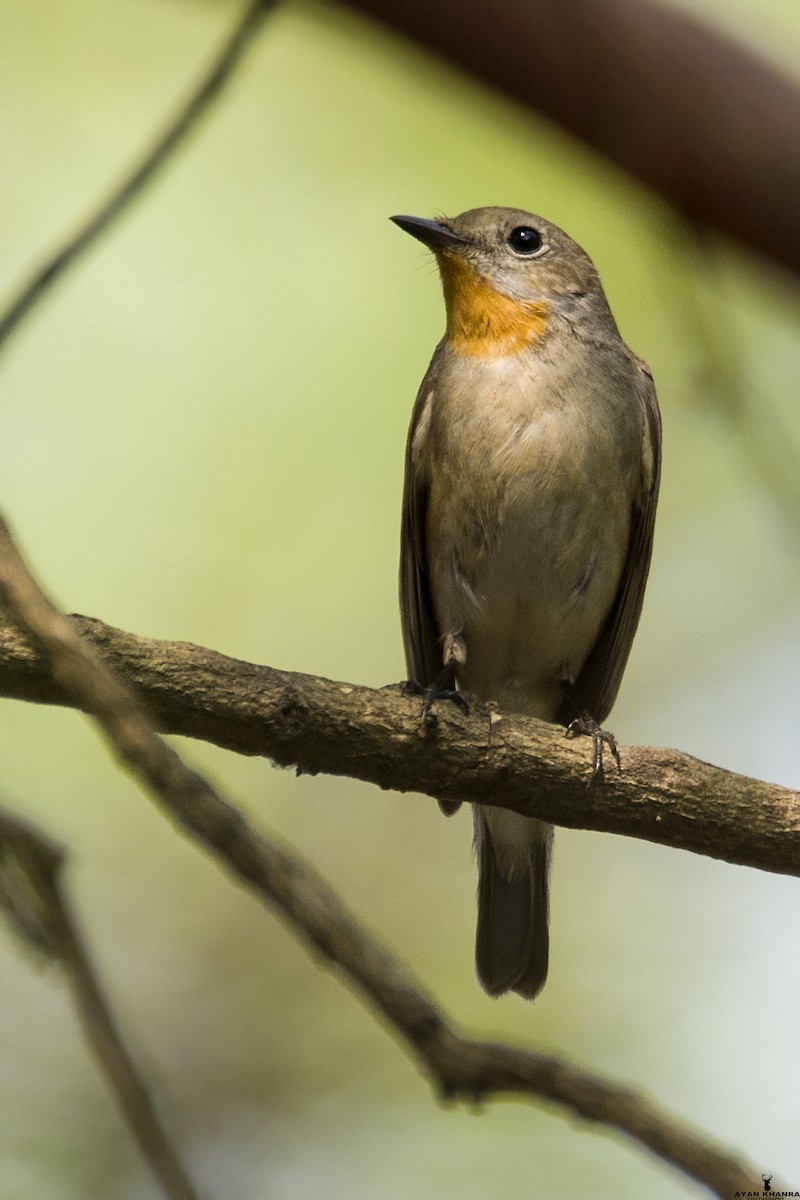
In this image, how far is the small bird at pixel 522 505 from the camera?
16.7 feet

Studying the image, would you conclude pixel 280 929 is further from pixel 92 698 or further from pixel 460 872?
pixel 92 698

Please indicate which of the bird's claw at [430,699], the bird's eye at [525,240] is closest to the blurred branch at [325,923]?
the bird's claw at [430,699]

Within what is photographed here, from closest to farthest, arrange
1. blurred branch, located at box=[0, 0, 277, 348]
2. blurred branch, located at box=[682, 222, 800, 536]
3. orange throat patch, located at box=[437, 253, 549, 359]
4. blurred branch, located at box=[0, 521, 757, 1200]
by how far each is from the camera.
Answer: blurred branch, located at box=[0, 521, 757, 1200], blurred branch, located at box=[0, 0, 277, 348], blurred branch, located at box=[682, 222, 800, 536], orange throat patch, located at box=[437, 253, 549, 359]

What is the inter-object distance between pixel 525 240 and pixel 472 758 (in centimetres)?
262

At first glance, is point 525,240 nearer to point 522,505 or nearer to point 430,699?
point 522,505

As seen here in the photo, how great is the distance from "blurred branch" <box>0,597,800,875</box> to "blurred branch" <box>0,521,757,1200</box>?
481 millimetres

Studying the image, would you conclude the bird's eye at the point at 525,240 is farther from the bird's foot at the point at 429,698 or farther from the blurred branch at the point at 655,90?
the bird's foot at the point at 429,698

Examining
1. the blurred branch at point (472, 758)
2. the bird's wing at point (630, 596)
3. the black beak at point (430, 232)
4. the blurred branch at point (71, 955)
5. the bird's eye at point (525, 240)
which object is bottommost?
the blurred branch at point (71, 955)

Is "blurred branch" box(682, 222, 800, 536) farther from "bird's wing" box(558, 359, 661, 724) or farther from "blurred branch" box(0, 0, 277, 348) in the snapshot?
"blurred branch" box(0, 0, 277, 348)

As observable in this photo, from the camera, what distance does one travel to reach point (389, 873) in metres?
7.25

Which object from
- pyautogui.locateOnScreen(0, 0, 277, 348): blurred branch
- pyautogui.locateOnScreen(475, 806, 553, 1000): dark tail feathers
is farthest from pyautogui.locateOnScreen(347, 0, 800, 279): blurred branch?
pyautogui.locateOnScreen(475, 806, 553, 1000): dark tail feathers

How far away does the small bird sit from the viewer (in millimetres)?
5086

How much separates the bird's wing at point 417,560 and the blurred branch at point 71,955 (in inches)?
105

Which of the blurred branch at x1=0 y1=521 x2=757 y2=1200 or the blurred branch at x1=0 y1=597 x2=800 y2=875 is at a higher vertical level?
the blurred branch at x1=0 y1=597 x2=800 y2=875
